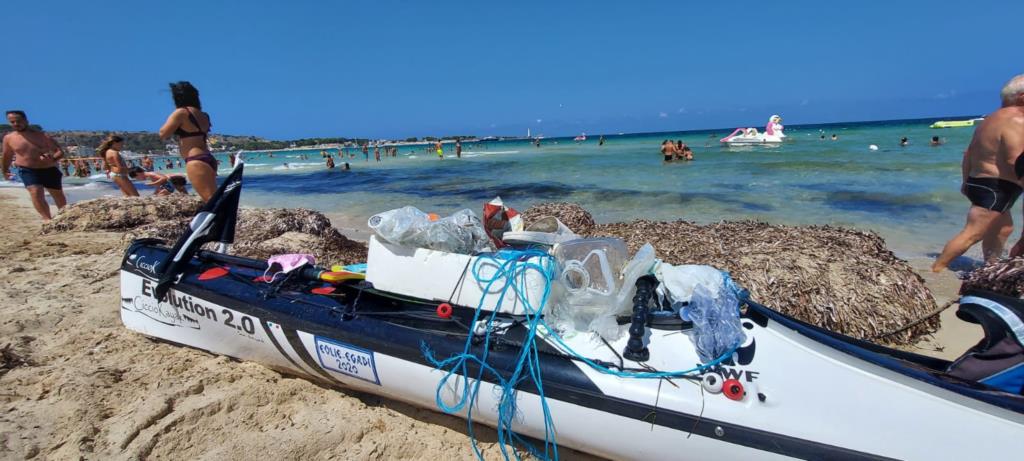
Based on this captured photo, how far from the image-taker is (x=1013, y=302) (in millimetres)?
1851

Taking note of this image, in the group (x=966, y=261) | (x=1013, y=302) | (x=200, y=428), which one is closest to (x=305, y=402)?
(x=200, y=428)

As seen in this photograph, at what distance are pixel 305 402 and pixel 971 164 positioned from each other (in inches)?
252

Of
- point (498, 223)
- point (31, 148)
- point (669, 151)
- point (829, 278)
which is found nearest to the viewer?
point (498, 223)

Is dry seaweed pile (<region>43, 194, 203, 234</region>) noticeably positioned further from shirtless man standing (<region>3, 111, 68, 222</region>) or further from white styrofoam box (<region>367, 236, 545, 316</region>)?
white styrofoam box (<region>367, 236, 545, 316</region>)

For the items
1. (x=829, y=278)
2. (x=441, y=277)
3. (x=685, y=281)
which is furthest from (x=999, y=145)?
(x=441, y=277)

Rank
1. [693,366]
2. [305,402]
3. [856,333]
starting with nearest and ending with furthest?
1. [693,366]
2. [305,402]
3. [856,333]

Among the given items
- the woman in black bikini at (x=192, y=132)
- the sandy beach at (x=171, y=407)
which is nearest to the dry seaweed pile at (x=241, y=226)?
the woman in black bikini at (x=192, y=132)

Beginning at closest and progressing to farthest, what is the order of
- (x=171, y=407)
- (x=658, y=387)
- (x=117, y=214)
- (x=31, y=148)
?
(x=658, y=387) < (x=171, y=407) < (x=31, y=148) < (x=117, y=214)

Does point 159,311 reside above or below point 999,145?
below

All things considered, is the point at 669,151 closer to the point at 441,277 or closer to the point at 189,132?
the point at 189,132

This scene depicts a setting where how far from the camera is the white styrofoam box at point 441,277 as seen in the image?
7.95 feet

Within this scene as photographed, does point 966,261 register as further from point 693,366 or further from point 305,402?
point 305,402

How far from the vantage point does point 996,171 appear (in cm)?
436

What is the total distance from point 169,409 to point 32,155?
783cm
